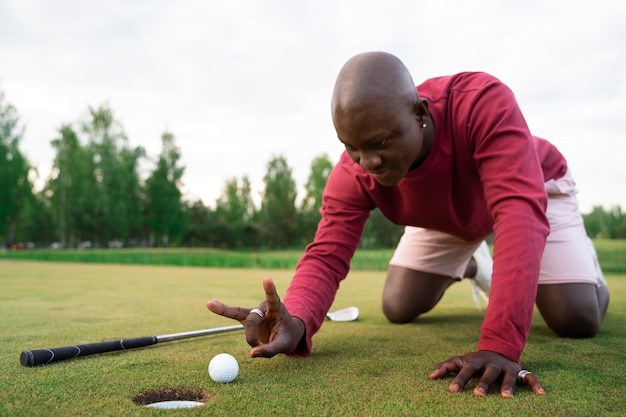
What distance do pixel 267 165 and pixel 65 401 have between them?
2121 inches

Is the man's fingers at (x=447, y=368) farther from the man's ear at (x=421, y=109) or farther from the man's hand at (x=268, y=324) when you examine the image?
the man's ear at (x=421, y=109)

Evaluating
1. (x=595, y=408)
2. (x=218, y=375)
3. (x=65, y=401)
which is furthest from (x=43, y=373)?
(x=595, y=408)

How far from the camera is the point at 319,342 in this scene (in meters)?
3.52

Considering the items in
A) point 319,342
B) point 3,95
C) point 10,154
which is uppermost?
point 3,95

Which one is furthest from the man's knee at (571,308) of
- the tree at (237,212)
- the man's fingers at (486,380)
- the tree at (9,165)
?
the tree at (237,212)

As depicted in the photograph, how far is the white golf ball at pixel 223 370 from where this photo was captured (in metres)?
2.32

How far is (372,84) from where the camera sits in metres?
2.33

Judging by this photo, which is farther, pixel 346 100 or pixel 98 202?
pixel 98 202

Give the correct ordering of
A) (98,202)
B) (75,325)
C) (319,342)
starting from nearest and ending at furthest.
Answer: (319,342)
(75,325)
(98,202)

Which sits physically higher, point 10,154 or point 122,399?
point 10,154

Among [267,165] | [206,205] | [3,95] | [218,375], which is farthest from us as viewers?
[206,205]

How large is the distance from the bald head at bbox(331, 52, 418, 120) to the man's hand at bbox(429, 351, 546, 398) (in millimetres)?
1226

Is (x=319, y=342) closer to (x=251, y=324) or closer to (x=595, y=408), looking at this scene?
(x=251, y=324)

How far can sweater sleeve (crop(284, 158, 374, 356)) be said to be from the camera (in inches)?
114
